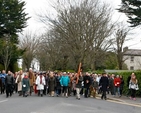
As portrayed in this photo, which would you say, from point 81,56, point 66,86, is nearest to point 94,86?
point 66,86

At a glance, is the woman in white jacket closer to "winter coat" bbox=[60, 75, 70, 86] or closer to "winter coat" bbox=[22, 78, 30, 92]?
"winter coat" bbox=[22, 78, 30, 92]

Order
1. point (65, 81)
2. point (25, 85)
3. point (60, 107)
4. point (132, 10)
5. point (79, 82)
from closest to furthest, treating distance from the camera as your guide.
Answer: point (60, 107) < point (79, 82) < point (25, 85) < point (65, 81) < point (132, 10)

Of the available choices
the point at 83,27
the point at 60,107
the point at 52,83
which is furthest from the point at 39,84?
the point at 83,27

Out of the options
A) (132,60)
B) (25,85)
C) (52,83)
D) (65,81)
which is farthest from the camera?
(132,60)

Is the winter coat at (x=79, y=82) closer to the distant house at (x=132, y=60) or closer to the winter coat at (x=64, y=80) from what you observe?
the winter coat at (x=64, y=80)

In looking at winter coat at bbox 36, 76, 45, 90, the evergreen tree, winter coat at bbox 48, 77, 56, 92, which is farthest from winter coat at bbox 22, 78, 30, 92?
the evergreen tree

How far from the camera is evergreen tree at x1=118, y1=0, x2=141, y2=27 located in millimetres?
31219

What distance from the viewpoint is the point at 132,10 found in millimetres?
31500

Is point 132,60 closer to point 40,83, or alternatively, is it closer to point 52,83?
point 52,83

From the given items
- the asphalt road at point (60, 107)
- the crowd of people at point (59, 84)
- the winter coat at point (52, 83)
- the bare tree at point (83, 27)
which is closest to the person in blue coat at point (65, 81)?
the crowd of people at point (59, 84)

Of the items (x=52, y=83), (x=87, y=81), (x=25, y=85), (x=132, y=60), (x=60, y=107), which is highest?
(x=132, y=60)

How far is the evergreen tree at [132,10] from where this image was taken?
3122cm

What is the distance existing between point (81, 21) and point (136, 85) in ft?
78.8

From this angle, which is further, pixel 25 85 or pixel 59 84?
pixel 59 84
